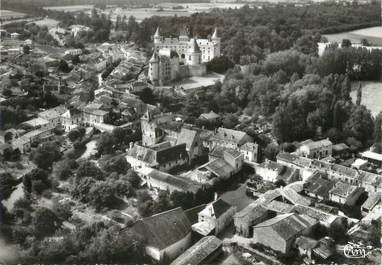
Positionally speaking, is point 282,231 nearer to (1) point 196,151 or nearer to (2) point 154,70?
(1) point 196,151

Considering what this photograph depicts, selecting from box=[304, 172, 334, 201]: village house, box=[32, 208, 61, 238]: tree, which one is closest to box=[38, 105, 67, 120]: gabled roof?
box=[32, 208, 61, 238]: tree

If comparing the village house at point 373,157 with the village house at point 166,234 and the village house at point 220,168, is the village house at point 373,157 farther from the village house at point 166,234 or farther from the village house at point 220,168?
the village house at point 166,234

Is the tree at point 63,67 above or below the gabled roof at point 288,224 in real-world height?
above

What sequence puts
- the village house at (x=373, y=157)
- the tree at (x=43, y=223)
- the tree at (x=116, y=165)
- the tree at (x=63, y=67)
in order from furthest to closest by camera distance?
the tree at (x=63, y=67) → the village house at (x=373, y=157) → the tree at (x=116, y=165) → the tree at (x=43, y=223)

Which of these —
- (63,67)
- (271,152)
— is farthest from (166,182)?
(63,67)

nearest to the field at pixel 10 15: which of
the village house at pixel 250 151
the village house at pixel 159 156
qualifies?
the village house at pixel 159 156

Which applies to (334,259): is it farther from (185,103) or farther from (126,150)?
(185,103)

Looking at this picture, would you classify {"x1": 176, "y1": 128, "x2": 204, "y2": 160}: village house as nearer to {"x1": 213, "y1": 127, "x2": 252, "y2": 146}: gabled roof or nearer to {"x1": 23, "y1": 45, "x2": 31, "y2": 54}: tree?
{"x1": 213, "y1": 127, "x2": 252, "y2": 146}: gabled roof
